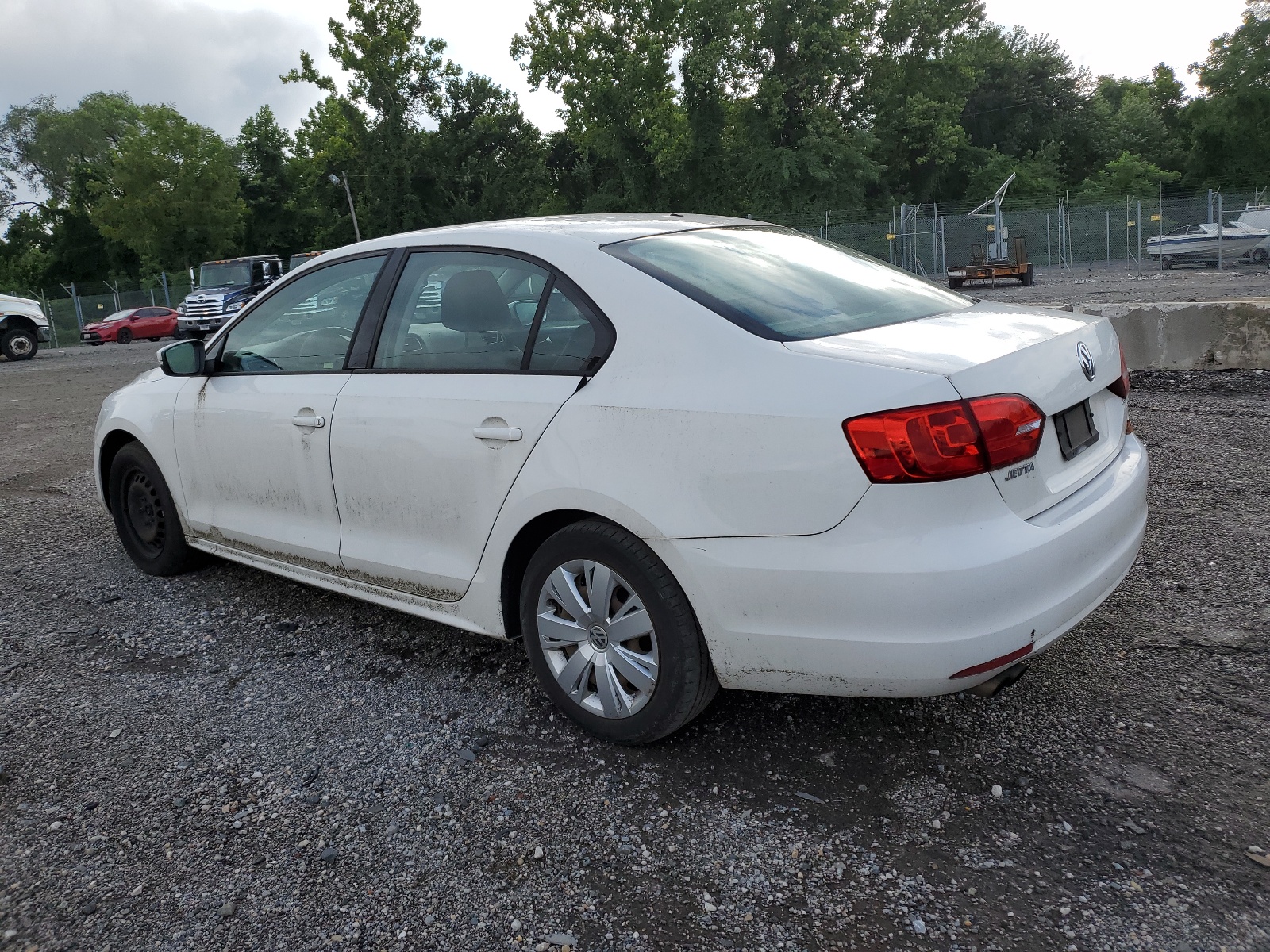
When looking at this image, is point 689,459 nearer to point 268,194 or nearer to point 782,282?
point 782,282

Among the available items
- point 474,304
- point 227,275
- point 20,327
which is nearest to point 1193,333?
point 474,304

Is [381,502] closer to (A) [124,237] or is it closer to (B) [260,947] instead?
(B) [260,947]

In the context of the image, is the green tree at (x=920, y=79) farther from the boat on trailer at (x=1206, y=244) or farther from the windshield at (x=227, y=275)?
the windshield at (x=227, y=275)

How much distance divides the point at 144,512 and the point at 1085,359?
4.31 meters

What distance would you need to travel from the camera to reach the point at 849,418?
2.44 metres

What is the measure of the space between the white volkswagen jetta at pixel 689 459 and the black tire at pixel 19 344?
27.3m

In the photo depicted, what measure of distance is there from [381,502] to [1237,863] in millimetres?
2716

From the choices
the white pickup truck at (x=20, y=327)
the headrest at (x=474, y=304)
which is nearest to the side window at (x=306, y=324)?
the headrest at (x=474, y=304)

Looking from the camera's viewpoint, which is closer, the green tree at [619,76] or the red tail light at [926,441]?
the red tail light at [926,441]

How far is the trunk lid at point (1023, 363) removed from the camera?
8.30 ft

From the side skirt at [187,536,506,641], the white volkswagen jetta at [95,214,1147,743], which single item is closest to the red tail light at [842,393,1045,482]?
the white volkswagen jetta at [95,214,1147,743]

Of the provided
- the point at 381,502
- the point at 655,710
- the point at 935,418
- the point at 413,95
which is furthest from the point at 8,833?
the point at 413,95

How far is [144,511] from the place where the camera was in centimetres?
499

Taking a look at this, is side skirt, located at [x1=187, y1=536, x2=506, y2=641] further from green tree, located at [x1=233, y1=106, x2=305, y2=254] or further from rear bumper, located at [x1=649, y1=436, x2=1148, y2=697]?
green tree, located at [x1=233, y1=106, x2=305, y2=254]
